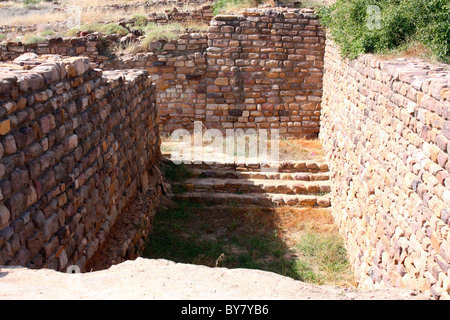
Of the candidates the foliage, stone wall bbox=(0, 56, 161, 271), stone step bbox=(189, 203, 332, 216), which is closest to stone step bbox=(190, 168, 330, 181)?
stone step bbox=(189, 203, 332, 216)

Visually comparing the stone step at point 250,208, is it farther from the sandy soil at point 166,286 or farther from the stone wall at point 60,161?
the sandy soil at point 166,286

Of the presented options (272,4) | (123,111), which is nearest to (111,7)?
(272,4)

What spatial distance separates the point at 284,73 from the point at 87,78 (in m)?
6.53

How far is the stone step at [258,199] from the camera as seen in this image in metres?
8.66

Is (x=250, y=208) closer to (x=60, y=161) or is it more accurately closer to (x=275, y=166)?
(x=275, y=166)

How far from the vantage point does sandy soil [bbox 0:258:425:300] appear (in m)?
2.82

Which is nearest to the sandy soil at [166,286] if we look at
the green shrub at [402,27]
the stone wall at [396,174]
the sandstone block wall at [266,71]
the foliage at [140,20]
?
the stone wall at [396,174]

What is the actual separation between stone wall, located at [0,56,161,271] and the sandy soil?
60cm

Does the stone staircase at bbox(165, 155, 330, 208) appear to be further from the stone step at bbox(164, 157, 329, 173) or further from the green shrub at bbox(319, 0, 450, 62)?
the green shrub at bbox(319, 0, 450, 62)

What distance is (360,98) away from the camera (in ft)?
22.8

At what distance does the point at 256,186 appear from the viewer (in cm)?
902

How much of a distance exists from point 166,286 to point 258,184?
6080 mm

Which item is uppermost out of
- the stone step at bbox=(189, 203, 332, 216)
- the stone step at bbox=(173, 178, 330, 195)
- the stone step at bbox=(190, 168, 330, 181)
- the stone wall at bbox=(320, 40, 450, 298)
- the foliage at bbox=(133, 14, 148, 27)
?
the foliage at bbox=(133, 14, 148, 27)

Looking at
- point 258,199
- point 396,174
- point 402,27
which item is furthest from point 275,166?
point 396,174
